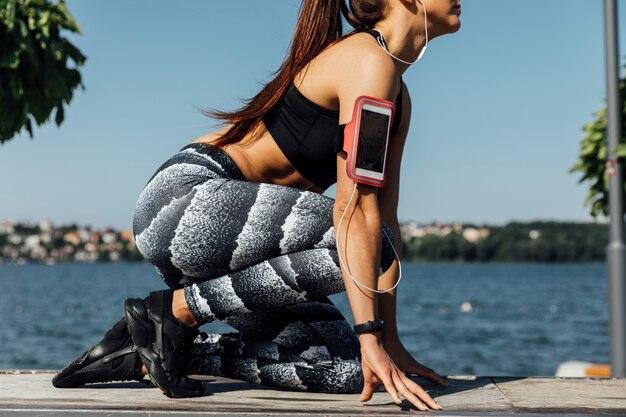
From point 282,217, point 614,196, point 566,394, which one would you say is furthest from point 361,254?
point 614,196

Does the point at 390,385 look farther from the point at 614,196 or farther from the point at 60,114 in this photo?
the point at 614,196

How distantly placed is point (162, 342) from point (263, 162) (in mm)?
676

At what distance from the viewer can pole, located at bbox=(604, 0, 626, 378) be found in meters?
6.32

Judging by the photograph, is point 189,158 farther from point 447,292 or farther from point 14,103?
point 447,292

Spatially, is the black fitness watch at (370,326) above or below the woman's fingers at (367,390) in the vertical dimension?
above

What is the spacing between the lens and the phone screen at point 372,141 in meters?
2.39

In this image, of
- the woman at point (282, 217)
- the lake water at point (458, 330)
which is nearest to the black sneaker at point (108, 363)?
the woman at point (282, 217)

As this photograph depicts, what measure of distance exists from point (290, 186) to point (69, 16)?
3864 mm

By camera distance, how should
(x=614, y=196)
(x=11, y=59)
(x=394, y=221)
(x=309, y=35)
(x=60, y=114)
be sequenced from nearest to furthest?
1. (x=309, y=35)
2. (x=394, y=221)
3. (x=11, y=59)
4. (x=60, y=114)
5. (x=614, y=196)

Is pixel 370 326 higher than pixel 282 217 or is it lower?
lower

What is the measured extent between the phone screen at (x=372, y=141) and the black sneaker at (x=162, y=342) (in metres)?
0.81

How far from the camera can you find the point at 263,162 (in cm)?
276

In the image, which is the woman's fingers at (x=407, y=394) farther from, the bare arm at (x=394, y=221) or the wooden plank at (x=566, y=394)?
the bare arm at (x=394, y=221)

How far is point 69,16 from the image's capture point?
5984 mm
